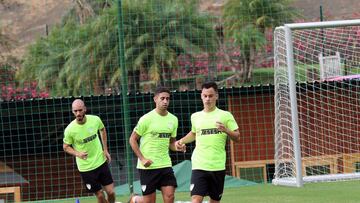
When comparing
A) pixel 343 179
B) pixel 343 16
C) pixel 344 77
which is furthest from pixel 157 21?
pixel 343 16

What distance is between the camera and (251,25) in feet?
93.4

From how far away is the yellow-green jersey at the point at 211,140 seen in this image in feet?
34.0

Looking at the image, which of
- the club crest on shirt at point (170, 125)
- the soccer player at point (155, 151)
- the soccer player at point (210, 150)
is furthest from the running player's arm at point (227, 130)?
the club crest on shirt at point (170, 125)

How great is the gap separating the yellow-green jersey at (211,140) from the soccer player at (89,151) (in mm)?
3147

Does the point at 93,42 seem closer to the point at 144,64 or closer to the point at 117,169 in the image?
the point at 144,64

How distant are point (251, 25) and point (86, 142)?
1583cm

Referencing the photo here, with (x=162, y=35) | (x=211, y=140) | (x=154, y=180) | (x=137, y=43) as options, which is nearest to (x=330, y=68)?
(x=162, y=35)

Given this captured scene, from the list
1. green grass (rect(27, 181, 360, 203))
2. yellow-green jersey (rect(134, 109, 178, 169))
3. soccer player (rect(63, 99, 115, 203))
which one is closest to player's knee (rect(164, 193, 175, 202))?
yellow-green jersey (rect(134, 109, 178, 169))

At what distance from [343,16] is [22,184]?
51.5 m

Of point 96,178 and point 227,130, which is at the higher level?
point 227,130

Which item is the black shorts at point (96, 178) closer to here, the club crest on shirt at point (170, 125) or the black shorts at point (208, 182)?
the club crest on shirt at point (170, 125)

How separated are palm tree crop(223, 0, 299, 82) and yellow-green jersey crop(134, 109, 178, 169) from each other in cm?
1448

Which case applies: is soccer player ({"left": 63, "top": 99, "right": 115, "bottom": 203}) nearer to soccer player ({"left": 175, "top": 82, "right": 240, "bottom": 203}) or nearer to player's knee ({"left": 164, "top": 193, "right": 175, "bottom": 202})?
player's knee ({"left": 164, "top": 193, "right": 175, "bottom": 202})

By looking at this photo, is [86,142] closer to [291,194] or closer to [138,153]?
[138,153]
